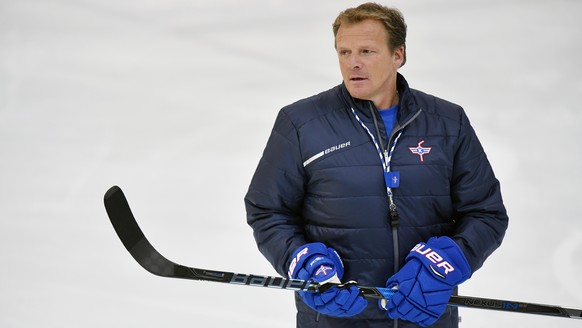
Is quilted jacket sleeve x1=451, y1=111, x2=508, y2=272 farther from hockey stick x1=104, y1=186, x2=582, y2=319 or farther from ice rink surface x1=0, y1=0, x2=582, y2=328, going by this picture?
ice rink surface x1=0, y1=0, x2=582, y2=328

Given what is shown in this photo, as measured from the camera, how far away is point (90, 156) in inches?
153

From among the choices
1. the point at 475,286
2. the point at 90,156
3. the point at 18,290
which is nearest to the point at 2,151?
the point at 90,156

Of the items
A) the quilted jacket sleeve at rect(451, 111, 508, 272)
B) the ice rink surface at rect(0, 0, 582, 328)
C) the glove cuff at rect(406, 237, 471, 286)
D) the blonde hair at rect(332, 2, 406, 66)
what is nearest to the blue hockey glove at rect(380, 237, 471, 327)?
the glove cuff at rect(406, 237, 471, 286)

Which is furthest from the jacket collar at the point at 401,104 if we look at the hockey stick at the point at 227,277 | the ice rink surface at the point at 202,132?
the ice rink surface at the point at 202,132

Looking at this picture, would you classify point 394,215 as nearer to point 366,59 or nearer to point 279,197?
point 279,197

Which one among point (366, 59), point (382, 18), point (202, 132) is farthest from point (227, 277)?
point (202, 132)

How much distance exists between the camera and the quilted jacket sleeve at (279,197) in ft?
7.34

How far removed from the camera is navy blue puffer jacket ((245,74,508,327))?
2227 mm

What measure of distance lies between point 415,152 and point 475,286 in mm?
1125

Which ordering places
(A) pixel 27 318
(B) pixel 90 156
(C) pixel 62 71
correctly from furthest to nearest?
(C) pixel 62 71 → (B) pixel 90 156 → (A) pixel 27 318

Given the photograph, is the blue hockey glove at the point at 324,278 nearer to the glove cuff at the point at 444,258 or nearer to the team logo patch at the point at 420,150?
→ the glove cuff at the point at 444,258

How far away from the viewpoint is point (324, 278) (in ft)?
6.93

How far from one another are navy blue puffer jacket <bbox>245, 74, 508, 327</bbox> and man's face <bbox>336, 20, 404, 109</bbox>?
0.04 metres

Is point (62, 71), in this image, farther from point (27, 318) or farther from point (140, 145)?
point (27, 318)
